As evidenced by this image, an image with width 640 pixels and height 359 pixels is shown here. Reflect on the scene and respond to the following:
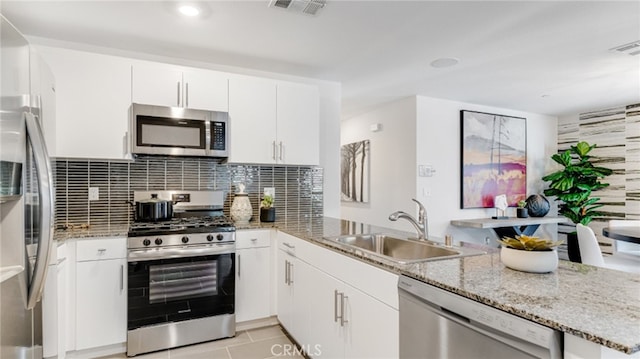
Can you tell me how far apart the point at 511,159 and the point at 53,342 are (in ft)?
17.8

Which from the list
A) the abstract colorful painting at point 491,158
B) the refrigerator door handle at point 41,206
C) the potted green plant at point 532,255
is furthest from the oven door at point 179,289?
the abstract colorful painting at point 491,158

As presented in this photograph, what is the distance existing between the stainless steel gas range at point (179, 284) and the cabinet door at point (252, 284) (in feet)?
0.36

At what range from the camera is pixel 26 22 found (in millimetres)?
2354

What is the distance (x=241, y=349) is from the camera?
2525 millimetres

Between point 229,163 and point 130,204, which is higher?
point 229,163

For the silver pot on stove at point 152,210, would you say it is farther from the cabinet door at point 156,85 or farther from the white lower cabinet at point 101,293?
the cabinet door at point 156,85

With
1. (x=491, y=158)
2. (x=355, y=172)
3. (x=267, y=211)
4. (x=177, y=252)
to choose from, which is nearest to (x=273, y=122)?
(x=267, y=211)

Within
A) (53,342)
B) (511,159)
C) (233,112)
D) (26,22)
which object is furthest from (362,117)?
(53,342)

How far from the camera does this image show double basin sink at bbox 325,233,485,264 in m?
1.80

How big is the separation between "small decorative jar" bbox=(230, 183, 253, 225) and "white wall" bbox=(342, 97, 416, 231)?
2233mm

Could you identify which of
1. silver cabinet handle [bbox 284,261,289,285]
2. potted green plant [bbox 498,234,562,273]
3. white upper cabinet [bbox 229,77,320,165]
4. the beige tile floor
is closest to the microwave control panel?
white upper cabinet [bbox 229,77,320,165]

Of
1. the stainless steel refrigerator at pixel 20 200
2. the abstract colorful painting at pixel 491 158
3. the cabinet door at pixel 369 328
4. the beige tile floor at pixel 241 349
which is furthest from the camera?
the abstract colorful painting at pixel 491 158

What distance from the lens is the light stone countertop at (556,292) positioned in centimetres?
88

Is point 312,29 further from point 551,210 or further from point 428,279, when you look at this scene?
point 551,210
